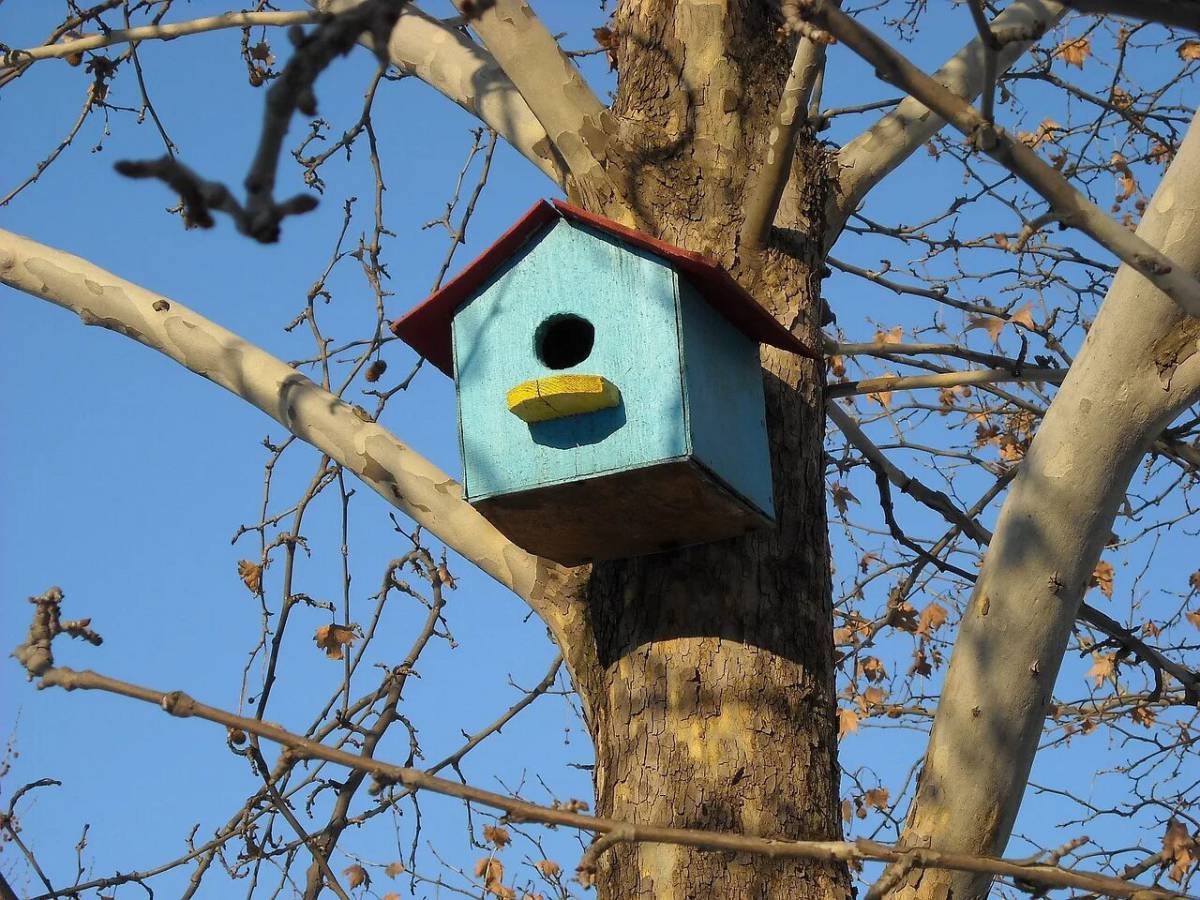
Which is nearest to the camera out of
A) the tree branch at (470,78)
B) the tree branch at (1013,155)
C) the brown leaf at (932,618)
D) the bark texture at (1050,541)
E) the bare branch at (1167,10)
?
the bare branch at (1167,10)

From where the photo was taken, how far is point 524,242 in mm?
2725

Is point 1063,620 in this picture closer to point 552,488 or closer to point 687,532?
point 687,532

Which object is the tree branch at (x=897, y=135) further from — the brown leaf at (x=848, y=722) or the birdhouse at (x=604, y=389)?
the brown leaf at (x=848, y=722)

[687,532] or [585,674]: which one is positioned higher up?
[687,532]

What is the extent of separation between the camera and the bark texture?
2.32m

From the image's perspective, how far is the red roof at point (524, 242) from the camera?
257 cm

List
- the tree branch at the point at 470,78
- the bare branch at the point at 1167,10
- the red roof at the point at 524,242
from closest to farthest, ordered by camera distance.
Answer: the bare branch at the point at 1167,10 → the red roof at the point at 524,242 → the tree branch at the point at 470,78

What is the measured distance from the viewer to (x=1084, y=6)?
42.9 inches

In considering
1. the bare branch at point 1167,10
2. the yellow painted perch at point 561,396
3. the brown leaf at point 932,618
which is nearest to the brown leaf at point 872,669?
the brown leaf at point 932,618

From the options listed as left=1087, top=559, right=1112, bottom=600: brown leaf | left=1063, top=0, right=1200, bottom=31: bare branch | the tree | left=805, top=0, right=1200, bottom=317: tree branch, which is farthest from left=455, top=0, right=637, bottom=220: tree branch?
left=1087, top=559, right=1112, bottom=600: brown leaf

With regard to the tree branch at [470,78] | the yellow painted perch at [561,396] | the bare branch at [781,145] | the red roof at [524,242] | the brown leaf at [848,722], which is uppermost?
the tree branch at [470,78]

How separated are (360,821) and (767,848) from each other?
6.91ft

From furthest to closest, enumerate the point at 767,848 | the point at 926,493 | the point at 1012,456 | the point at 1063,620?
1. the point at 1012,456
2. the point at 926,493
3. the point at 1063,620
4. the point at 767,848

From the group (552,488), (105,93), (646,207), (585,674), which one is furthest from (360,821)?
(105,93)
